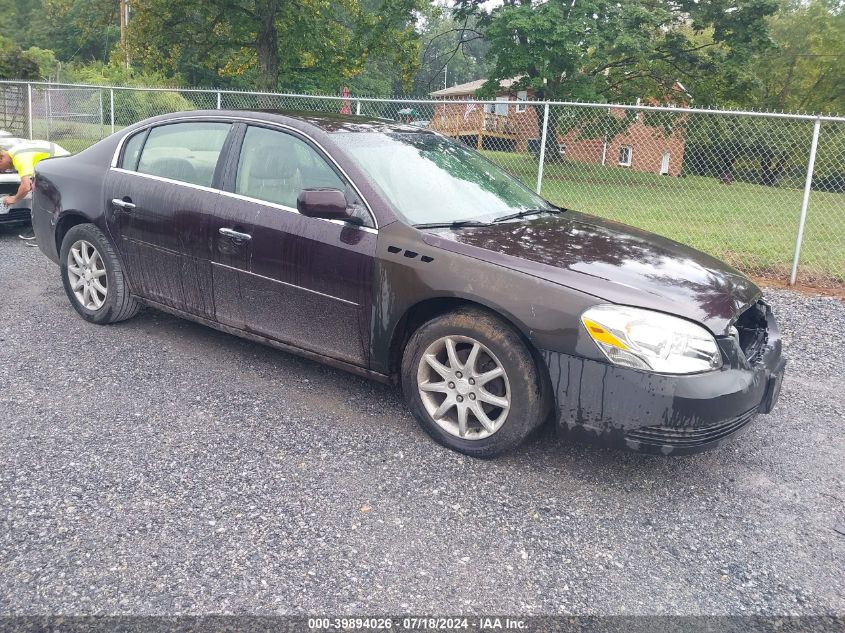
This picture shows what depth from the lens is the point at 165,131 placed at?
16.6 feet

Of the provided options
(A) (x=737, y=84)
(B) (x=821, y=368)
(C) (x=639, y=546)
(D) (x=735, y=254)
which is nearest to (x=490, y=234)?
(C) (x=639, y=546)

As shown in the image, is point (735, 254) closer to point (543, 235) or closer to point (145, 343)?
point (543, 235)

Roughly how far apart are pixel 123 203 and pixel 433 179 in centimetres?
219

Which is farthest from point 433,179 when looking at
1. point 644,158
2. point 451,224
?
point 644,158

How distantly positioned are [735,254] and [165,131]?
22.8 ft

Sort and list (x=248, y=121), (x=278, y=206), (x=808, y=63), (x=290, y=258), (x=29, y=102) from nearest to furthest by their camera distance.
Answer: (x=290, y=258), (x=278, y=206), (x=248, y=121), (x=29, y=102), (x=808, y=63)

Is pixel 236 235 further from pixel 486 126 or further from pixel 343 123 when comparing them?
pixel 486 126

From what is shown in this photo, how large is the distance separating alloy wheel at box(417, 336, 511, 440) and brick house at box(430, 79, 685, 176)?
725cm

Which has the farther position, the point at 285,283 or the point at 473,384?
the point at 285,283

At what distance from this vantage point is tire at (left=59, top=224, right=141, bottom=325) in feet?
17.1

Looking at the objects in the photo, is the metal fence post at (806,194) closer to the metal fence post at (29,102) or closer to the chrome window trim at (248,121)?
the chrome window trim at (248,121)

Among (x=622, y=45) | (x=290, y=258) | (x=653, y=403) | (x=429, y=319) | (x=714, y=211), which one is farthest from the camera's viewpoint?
(x=622, y=45)

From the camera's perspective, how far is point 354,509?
3.16 metres

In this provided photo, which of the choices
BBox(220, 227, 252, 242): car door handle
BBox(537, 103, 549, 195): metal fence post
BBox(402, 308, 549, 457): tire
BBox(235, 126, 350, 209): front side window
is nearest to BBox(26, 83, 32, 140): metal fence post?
BBox(537, 103, 549, 195): metal fence post
